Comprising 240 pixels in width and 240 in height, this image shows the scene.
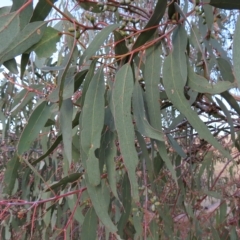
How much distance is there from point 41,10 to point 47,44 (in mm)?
87

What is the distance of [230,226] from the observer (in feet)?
5.98

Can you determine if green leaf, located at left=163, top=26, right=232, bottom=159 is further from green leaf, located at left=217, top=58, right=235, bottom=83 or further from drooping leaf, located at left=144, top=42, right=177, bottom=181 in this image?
green leaf, located at left=217, top=58, right=235, bottom=83

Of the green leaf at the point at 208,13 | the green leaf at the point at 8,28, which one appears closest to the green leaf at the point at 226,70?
the green leaf at the point at 208,13

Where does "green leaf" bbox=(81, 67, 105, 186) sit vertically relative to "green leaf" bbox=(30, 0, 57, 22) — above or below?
below

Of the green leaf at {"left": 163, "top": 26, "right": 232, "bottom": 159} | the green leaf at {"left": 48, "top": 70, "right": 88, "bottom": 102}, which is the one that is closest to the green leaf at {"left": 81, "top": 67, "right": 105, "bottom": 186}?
the green leaf at {"left": 48, "top": 70, "right": 88, "bottom": 102}

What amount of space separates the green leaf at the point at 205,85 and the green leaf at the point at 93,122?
0.22 m

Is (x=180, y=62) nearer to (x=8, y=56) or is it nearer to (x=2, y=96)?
(x=8, y=56)

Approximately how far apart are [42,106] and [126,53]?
30 centimetres

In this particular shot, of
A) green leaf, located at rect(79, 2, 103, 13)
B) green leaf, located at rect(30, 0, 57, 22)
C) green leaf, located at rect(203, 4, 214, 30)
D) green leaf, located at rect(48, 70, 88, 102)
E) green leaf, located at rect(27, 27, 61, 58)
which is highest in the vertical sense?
green leaf, located at rect(79, 2, 103, 13)

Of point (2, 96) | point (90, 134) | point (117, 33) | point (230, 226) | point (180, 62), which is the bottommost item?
point (230, 226)

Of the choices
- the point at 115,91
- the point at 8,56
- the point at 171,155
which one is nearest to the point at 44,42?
the point at 8,56

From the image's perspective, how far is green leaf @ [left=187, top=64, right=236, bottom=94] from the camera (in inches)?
36.3

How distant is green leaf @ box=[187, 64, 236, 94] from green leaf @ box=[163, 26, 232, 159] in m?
0.03

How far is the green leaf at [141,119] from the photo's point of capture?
0.93 meters
